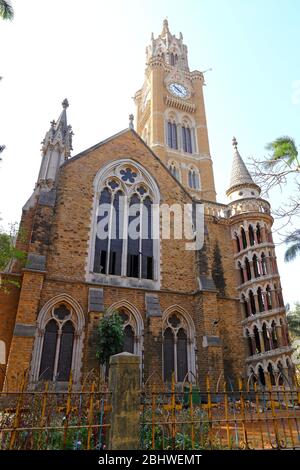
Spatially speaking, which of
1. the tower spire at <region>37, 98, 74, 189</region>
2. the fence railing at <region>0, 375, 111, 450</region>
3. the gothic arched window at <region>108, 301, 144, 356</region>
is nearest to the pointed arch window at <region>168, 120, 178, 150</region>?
the tower spire at <region>37, 98, 74, 189</region>

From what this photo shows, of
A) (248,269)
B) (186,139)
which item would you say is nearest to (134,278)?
(248,269)

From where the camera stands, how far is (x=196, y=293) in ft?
49.4

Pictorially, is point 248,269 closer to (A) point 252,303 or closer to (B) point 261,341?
(A) point 252,303

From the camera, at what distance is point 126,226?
1595 centimetres

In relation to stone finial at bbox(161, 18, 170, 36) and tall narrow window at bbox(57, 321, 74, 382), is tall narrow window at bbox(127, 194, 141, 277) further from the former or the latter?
stone finial at bbox(161, 18, 170, 36)

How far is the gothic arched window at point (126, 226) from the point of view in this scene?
15.0 m

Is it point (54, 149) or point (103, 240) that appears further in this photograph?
point (54, 149)

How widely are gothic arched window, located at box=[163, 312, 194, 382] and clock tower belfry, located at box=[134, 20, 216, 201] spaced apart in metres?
22.6

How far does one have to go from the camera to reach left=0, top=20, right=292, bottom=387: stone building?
12461 millimetres

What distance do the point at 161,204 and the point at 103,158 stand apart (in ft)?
12.6

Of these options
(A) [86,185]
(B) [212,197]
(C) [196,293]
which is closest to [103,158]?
(A) [86,185]

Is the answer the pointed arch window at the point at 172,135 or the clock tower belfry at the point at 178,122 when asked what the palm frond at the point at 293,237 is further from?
the pointed arch window at the point at 172,135

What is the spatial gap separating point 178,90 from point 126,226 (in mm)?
33094

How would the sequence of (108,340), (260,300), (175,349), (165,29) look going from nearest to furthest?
(108,340)
(175,349)
(260,300)
(165,29)
